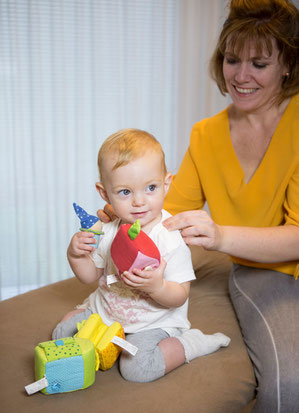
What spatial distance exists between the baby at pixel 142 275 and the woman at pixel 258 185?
0.29 ft

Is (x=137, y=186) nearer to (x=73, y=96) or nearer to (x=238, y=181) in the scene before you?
(x=238, y=181)

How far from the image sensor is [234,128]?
177cm

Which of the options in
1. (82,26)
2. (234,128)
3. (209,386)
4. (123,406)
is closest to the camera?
(123,406)

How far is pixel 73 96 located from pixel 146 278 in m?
2.24

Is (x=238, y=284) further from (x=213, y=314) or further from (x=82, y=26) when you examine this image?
(x=82, y=26)

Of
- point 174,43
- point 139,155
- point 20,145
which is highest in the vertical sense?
point 174,43

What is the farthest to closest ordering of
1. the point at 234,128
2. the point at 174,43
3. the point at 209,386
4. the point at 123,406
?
the point at 174,43 < the point at 234,128 < the point at 209,386 < the point at 123,406

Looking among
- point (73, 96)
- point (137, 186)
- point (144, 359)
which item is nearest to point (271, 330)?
point (144, 359)

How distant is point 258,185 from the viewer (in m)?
1.66

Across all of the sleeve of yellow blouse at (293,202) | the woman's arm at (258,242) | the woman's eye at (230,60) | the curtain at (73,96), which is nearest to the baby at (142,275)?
the woman's arm at (258,242)

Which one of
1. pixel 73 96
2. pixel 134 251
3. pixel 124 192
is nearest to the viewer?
pixel 134 251

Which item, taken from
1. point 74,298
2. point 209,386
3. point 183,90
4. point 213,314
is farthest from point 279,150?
point 183,90

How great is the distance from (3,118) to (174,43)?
1.29m

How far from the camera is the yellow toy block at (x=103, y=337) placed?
1.27 metres
